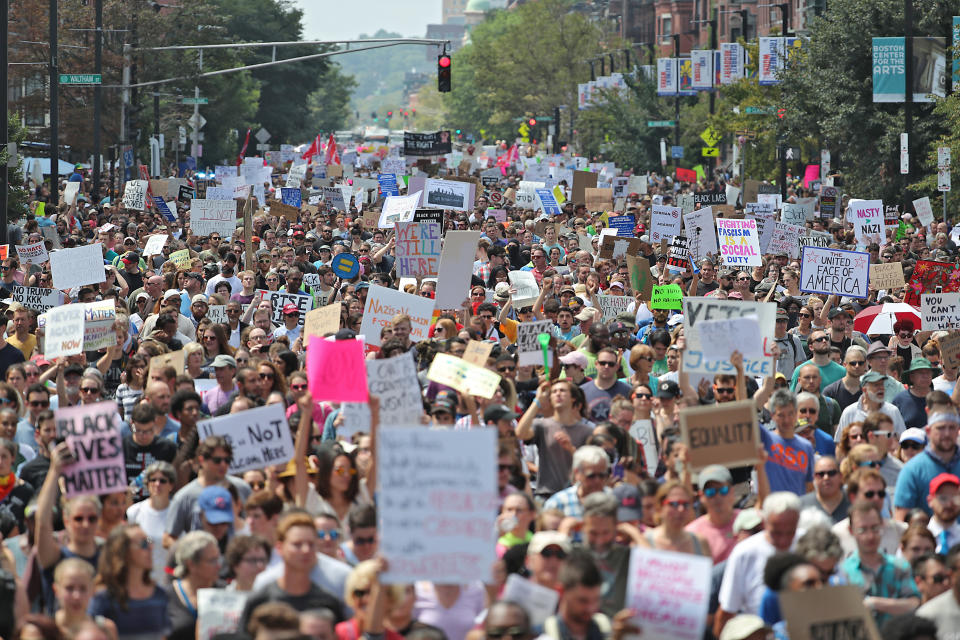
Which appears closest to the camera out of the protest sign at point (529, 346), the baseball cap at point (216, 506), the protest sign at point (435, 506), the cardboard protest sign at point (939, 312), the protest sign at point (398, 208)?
the protest sign at point (435, 506)

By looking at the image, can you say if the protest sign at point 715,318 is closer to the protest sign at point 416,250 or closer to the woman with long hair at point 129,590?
the woman with long hair at point 129,590

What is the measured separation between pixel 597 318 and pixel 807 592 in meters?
8.80

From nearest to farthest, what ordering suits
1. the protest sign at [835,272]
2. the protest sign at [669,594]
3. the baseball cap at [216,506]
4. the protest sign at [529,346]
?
the protest sign at [669,594]
the baseball cap at [216,506]
the protest sign at [529,346]
the protest sign at [835,272]

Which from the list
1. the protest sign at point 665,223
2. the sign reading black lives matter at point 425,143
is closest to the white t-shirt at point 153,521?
the protest sign at point 665,223

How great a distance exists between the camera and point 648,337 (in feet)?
46.0

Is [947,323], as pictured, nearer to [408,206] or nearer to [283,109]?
[408,206]

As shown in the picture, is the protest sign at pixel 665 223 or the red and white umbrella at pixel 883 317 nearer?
the red and white umbrella at pixel 883 317

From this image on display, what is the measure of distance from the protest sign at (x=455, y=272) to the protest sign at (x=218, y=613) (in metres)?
8.95

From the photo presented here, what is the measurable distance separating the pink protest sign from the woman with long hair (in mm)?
2887

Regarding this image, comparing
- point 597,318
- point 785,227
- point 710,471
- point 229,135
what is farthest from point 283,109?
point 710,471

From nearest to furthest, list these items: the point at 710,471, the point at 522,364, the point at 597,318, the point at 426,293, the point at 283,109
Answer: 1. the point at 710,471
2. the point at 522,364
3. the point at 597,318
4. the point at 426,293
5. the point at 283,109

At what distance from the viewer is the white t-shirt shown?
317 inches

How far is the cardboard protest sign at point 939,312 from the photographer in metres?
14.2

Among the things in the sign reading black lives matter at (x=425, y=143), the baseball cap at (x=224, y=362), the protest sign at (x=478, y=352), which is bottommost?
the baseball cap at (x=224, y=362)
